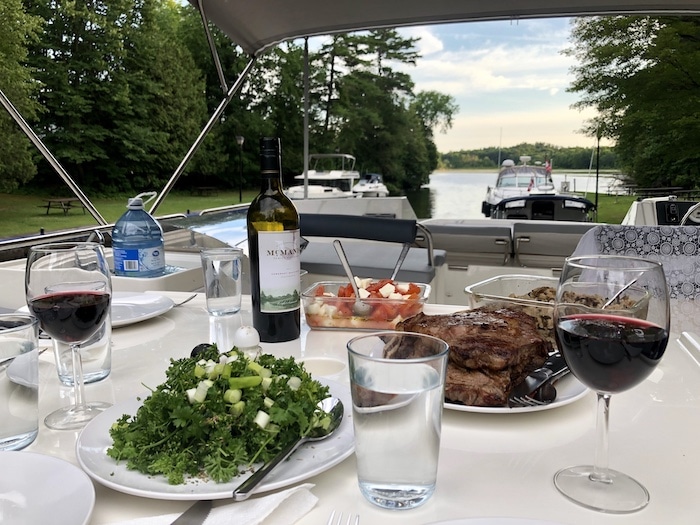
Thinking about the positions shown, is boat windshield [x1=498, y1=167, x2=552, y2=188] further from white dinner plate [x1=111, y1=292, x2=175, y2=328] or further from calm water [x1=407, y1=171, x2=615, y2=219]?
white dinner plate [x1=111, y1=292, x2=175, y2=328]

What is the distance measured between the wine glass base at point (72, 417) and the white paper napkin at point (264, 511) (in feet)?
0.95

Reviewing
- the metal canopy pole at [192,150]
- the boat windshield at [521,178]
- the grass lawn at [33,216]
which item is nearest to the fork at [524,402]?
the metal canopy pole at [192,150]

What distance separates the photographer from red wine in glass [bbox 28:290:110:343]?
28.3 inches

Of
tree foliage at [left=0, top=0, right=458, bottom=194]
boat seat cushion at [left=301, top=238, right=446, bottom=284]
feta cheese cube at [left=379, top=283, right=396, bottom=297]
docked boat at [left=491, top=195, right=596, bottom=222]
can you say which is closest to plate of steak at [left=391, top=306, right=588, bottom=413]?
feta cheese cube at [left=379, top=283, right=396, bottom=297]

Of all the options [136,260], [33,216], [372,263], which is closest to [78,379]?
[136,260]

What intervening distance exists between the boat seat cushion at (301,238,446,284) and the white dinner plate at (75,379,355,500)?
204 centimetres

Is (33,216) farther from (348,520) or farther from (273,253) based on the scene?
(348,520)

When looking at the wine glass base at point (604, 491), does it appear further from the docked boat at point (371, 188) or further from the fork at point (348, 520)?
the docked boat at point (371, 188)

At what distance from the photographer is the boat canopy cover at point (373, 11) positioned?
319cm

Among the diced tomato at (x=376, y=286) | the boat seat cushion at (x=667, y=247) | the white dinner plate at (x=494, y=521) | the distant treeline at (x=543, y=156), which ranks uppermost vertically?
the distant treeline at (x=543, y=156)

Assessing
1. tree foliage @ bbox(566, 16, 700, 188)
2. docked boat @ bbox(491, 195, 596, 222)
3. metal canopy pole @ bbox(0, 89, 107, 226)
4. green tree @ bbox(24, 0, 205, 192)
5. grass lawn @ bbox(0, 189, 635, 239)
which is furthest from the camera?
green tree @ bbox(24, 0, 205, 192)

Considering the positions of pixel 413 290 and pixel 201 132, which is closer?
pixel 413 290

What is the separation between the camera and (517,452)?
63 centimetres

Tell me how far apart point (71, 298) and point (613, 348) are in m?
0.65
